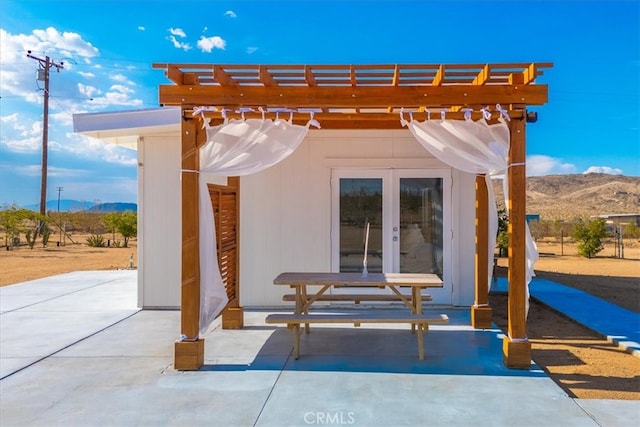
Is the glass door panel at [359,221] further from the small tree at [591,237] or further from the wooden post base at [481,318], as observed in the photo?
the small tree at [591,237]

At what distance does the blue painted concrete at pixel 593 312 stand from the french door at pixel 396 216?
1965mm

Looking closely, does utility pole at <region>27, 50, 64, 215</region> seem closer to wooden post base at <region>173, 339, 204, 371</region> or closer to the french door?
the french door

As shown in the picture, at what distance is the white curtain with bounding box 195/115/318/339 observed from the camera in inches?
186

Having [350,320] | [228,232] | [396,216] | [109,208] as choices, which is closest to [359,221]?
[396,216]

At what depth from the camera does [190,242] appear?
458 cm

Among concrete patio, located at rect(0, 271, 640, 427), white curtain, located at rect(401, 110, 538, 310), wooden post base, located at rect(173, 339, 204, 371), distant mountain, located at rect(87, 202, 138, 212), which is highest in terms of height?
distant mountain, located at rect(87, 202, 138, 212)

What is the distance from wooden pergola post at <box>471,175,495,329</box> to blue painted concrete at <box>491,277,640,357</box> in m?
1.39

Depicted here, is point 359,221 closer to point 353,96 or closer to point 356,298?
point 356,298

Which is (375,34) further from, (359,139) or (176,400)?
(176,400)

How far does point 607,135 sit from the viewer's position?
126 feet

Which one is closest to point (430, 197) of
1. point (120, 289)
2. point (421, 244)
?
point (421, 244)

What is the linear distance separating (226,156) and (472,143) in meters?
2.46

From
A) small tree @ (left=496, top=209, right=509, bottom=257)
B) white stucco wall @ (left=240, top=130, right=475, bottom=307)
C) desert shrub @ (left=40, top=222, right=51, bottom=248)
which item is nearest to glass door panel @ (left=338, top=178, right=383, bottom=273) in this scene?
white stucco wall @ (left=240, top=130, right=475, bottom=307)

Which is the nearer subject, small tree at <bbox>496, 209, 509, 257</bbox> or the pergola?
the pergola
